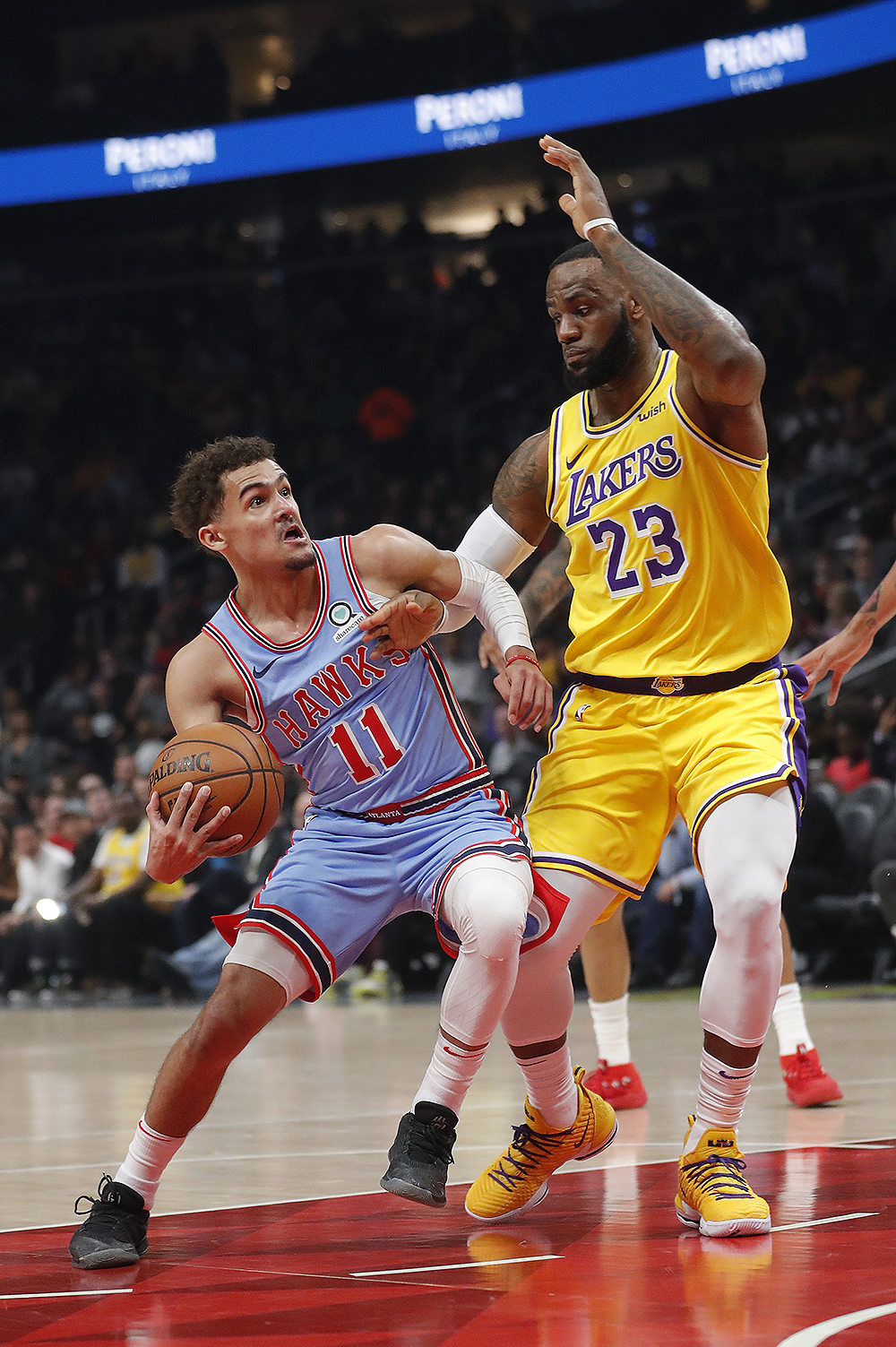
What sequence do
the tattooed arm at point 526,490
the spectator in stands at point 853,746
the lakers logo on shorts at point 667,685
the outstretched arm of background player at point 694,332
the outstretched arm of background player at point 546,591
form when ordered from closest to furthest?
the outstretched arm of background player at point 694,332 → the lakers logo on shorts at point 667,685 → the tattooed arm at point 526,490 → the outstretched arm of background player at point 546,591 → the spectator in stands at point 853,746

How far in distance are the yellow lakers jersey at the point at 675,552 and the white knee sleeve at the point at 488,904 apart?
2.06 feet

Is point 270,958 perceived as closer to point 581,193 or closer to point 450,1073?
point 450,1073

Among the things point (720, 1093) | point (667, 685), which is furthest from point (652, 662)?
point (720, 1093)

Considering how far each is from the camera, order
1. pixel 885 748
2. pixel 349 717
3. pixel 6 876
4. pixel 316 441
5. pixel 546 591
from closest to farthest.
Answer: pixel 349 717 < pixel 546 591 < pixel 885 748 < pixel 6 876 < pixel 316 441

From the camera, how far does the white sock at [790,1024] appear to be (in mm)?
5836

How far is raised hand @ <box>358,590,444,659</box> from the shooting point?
422 cm

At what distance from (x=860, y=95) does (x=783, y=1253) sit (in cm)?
1596

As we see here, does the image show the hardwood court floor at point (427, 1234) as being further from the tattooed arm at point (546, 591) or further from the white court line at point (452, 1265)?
the tattooed arm at point (546, 591)

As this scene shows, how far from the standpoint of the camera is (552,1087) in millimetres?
4238

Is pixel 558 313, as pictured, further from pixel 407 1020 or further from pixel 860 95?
pixel 860 95

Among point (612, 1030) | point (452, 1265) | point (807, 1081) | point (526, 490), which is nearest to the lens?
point (452, 1265)

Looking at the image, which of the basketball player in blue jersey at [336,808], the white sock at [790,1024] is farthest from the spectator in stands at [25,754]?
the basketball player in blue jersey at [336,808]

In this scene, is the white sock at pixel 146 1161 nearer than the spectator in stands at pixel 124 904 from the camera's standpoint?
Yes

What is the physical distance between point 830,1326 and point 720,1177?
970 millimetres
